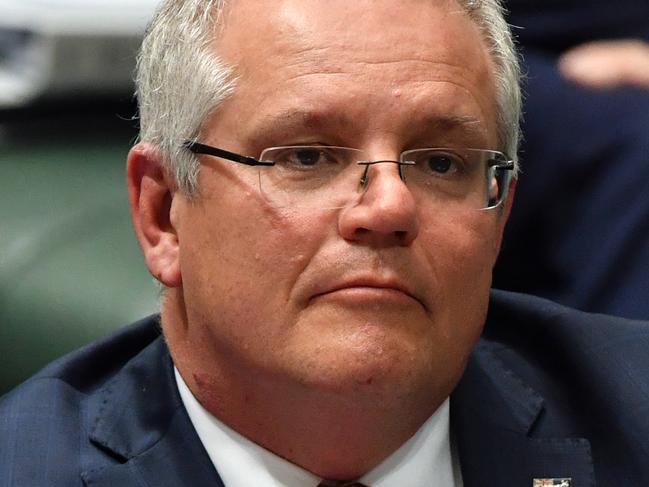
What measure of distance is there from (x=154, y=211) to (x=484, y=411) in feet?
1.93

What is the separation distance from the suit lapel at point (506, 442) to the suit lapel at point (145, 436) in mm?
386

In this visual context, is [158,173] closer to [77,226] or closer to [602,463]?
[77,226]

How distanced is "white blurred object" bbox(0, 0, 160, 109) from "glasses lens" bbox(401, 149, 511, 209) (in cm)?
136

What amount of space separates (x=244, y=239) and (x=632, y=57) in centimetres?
117

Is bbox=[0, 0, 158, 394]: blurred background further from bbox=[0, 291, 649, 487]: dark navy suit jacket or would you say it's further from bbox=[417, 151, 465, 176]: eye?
bbox=[417, 151, 465, 176]: eye

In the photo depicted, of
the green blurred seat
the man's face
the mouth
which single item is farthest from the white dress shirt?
the green blurred seat

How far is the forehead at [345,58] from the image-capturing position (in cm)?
187

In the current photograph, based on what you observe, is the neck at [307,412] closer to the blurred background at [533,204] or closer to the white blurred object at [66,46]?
the blurred background at [533,204]

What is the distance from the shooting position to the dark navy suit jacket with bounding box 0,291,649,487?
6.55 feet

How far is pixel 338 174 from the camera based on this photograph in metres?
1.88

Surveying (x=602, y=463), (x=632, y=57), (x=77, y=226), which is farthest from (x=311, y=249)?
(x=632, y=57)

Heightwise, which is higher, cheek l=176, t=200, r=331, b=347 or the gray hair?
the gray hair

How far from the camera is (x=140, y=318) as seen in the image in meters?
2.45

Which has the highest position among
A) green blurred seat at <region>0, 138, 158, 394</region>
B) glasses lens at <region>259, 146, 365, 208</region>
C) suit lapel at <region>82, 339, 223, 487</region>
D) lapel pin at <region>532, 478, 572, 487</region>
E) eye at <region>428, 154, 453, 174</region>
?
glasses lens at <region>259, 146, 365, 208</region>
